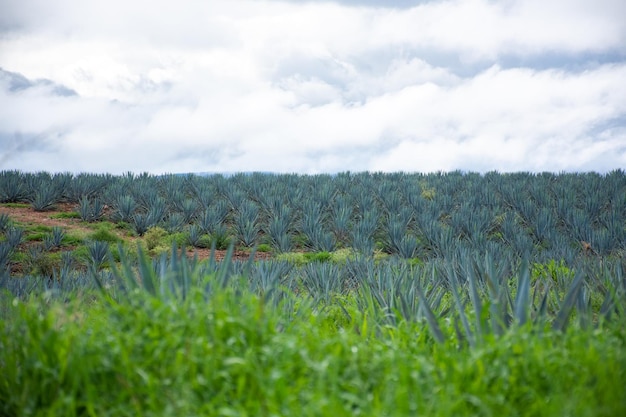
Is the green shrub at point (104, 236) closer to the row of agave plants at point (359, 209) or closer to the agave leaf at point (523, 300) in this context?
the row of agave plants at point (359, 209)

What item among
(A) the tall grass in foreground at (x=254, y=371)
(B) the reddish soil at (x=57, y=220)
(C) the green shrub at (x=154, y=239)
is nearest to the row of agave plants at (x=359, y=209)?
(B) the reddish soil at (x=57, y=220)

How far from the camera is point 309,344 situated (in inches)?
107

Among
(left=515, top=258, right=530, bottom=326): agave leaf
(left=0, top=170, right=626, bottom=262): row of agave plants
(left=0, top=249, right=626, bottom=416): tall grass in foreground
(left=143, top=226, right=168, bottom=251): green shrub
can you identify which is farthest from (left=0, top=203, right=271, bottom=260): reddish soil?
(left=0, top=249, right=626, bottom=416): tall grass in foreground

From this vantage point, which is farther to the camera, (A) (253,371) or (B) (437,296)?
(B) (437,296)

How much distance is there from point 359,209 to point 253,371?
43.4ft

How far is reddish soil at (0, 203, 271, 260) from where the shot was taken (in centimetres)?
1261

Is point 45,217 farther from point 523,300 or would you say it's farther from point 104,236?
point 523,300

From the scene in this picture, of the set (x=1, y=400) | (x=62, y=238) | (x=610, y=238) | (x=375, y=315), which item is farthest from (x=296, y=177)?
(x=1, y=400)

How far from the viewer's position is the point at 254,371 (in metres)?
2.40

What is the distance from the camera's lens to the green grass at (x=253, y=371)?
7.57ft

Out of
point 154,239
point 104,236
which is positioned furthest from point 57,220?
point 154,239

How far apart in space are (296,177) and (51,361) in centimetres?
1823

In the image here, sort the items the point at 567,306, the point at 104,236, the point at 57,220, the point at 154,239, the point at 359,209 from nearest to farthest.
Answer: the point at 567,306 < the point at 154,239 < the point at 104,236 < the point at 57,220 < the point at 359,209

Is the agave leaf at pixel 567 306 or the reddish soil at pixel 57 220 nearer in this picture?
the agave leaf at pixel 567 306
